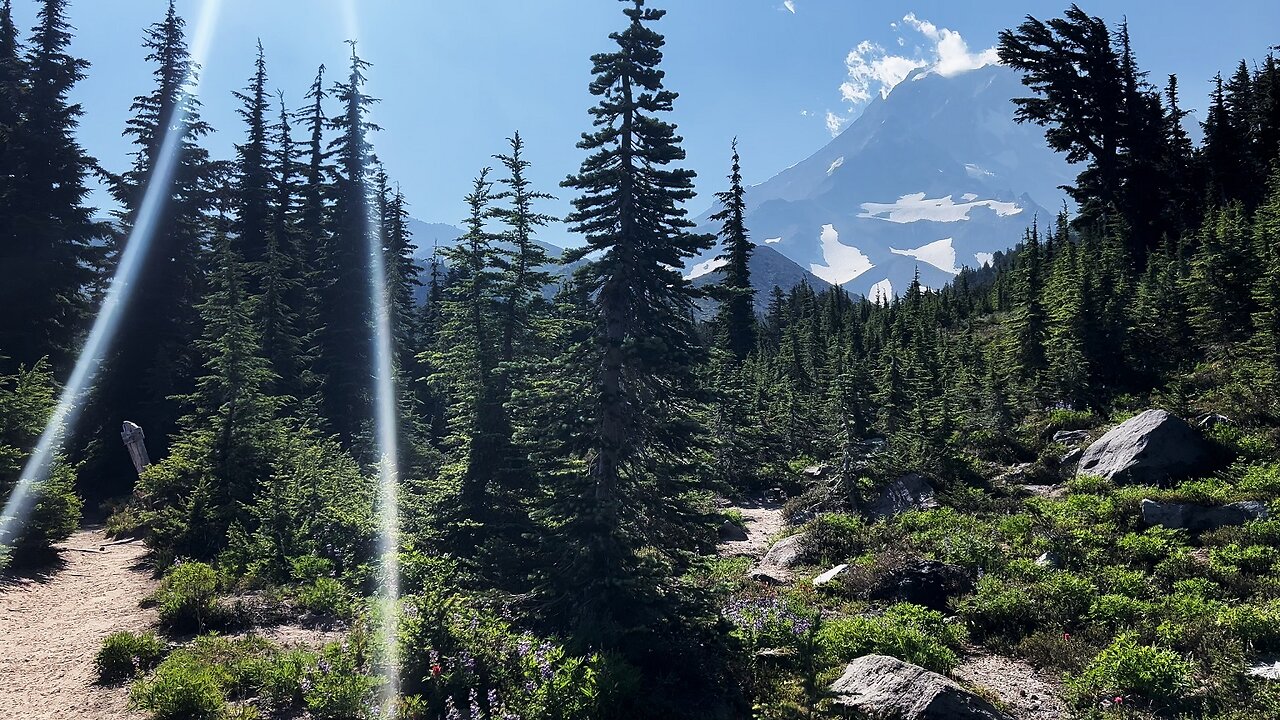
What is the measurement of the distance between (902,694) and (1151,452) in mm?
13951

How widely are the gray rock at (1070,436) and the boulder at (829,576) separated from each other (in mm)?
12116

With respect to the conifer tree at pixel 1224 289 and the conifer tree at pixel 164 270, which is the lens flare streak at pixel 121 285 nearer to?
the conifer tree at pixel 164 270

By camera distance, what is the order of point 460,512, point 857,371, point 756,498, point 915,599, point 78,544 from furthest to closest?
point 857,371
point 756,498
point 78,544
point 460,512
point 915,599

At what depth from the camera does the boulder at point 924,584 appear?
12.3m

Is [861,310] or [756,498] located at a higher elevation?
[861,310]

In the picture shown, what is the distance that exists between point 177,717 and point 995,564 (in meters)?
14.1

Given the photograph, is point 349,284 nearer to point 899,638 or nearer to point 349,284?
point 349,284

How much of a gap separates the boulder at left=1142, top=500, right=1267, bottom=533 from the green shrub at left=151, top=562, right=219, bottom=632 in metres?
19.3

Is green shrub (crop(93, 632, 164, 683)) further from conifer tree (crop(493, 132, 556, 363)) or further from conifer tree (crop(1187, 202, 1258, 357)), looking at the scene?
conifer tree (crop(1187, 202, 1258, 357))

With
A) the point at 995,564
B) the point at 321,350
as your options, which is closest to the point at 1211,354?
the point at 995,564

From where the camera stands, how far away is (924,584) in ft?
41.0

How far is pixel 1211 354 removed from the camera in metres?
22.3

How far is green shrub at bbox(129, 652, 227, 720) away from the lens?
7.70 m

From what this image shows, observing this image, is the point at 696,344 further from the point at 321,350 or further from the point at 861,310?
the point at 861,310
